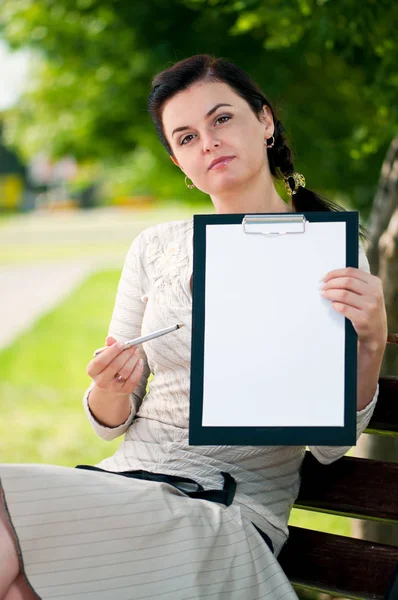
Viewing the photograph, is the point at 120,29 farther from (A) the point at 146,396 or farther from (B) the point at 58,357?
(B) the point at 58,357

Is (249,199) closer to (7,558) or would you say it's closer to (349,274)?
(349,274)

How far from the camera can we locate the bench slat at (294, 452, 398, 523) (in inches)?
104

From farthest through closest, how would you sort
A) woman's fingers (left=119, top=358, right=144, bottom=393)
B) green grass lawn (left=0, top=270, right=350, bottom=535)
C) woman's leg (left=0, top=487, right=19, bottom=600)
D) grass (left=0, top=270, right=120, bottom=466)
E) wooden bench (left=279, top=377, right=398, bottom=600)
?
grass (left=0, top=270, right=120, bottom=466), green grass lawn (left=0, top=270, right=350, bottom=535), wooden bench (left=279, top=377, right=398, bottom=600), woman's fingers (left=119, top=358, right=144, bottom=393), woman's leg (left=0, top=487, right=19, bottom=600)

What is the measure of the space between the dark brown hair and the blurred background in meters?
0.29

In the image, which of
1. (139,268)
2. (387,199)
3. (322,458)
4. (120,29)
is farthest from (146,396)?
(120,29)

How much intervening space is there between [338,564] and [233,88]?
4.37 ft

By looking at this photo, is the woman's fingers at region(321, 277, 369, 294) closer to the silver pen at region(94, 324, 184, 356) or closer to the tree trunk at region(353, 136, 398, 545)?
the silver pen at region(94, 324, 184, 356)

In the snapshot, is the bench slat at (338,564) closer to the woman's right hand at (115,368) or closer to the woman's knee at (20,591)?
the woman's right hand at (115,368)

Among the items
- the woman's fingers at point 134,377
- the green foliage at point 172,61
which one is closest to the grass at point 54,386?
the green foliage at point 172,61

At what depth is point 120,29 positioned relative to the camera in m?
6.50

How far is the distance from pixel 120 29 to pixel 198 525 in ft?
16.2

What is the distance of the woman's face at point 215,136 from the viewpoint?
255 centimetres

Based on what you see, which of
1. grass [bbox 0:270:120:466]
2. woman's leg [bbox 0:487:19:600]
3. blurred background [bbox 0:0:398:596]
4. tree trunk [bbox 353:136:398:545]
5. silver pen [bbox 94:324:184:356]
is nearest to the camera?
woman's leg [bbox 0:487:19:600]

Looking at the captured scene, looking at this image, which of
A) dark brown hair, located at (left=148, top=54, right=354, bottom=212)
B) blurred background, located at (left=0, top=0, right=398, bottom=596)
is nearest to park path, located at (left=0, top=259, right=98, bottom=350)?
blurred background, located at (left=0, top=0, right=398, bottom=596)
